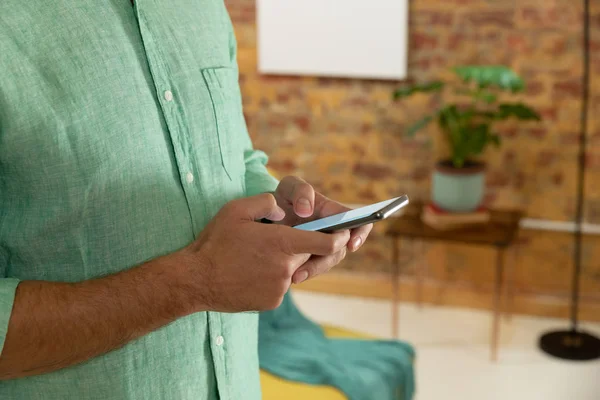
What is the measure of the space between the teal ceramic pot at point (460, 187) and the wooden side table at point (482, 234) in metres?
0.11

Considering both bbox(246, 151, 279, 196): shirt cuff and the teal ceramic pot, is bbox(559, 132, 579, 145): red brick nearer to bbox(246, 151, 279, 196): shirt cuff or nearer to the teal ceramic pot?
the teal ceramic pot

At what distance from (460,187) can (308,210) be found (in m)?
2.47

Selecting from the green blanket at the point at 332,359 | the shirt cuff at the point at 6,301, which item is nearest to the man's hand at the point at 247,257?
the shirt cuff at the point at 6,301

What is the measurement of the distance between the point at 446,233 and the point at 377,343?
916mm

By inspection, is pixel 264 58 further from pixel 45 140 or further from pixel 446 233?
pixel 45 140

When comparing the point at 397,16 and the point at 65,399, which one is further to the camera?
the point at 397,16

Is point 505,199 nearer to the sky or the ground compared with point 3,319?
nearer to the ground

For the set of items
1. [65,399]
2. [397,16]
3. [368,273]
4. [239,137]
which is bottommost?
[368,273]

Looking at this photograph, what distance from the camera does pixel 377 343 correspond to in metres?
2.83

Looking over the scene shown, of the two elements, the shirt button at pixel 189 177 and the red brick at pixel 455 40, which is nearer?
the shirt button at pixel 189 177

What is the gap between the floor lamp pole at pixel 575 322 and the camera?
3.54m

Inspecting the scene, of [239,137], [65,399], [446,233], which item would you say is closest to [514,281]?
[446,233]

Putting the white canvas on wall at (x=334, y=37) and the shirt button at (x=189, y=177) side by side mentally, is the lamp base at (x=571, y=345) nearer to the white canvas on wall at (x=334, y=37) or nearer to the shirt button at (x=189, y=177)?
the white canvas on wall at (x=334, y=37)

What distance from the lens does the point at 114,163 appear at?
3.75 feet
